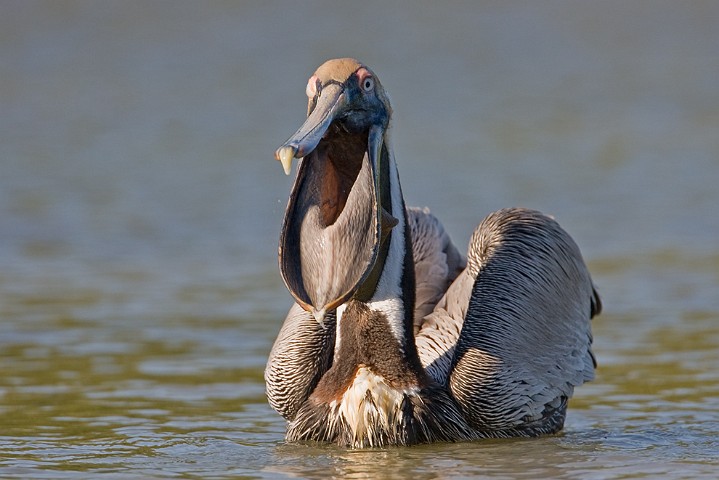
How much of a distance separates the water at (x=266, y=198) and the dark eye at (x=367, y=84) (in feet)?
2.08

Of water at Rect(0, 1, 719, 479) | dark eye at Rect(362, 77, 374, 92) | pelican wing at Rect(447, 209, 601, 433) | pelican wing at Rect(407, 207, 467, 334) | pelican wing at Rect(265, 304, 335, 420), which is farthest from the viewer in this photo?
pelican wing at Rect(407, 207, 467, 334)

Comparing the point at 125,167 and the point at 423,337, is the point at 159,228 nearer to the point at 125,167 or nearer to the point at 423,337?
the point at 125,167

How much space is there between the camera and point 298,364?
7.57 metres

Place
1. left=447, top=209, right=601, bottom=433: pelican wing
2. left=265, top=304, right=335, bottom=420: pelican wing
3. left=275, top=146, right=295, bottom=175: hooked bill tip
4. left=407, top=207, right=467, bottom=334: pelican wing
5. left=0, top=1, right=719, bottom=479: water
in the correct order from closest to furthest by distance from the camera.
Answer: left=275, top=146, right=295, bottom=175: hooked bill tip
left=447, top=209, right=601, bottom=433: pelican wing
left=265, top=304, right=335, bottom=420: pelican wing
left=0, top=1, right=719, bottom=479: water
left=407, top=207, right=467, bottom=334: pelican wing

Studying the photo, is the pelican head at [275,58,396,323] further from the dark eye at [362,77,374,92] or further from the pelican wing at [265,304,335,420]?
the pelican wing at [265,304,335,420]

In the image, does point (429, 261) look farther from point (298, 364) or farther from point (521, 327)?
point (298, 364)

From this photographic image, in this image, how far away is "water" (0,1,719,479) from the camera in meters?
7.79

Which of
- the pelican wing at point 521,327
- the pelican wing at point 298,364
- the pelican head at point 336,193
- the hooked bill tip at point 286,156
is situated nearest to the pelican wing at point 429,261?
the pelican wing at point 521,327

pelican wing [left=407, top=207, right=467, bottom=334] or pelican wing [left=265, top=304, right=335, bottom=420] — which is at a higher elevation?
pelican wing [left=407, top=207, right=467, bottom=334]

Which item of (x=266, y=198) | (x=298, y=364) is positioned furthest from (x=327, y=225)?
(x=266, y=198)

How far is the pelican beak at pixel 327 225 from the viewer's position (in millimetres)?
6586

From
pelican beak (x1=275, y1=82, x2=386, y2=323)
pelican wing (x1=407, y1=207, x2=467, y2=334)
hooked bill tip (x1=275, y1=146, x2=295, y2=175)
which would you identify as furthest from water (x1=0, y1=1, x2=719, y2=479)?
pelican wing (x1=407, y1=207, x2=467, y2=334)

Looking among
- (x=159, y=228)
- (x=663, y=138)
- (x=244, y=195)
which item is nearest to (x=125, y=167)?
(x=244, y=195)

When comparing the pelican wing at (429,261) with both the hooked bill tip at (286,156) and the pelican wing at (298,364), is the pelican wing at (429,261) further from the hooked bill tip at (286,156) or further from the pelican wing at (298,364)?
the hooked bill tip at (286,156)
